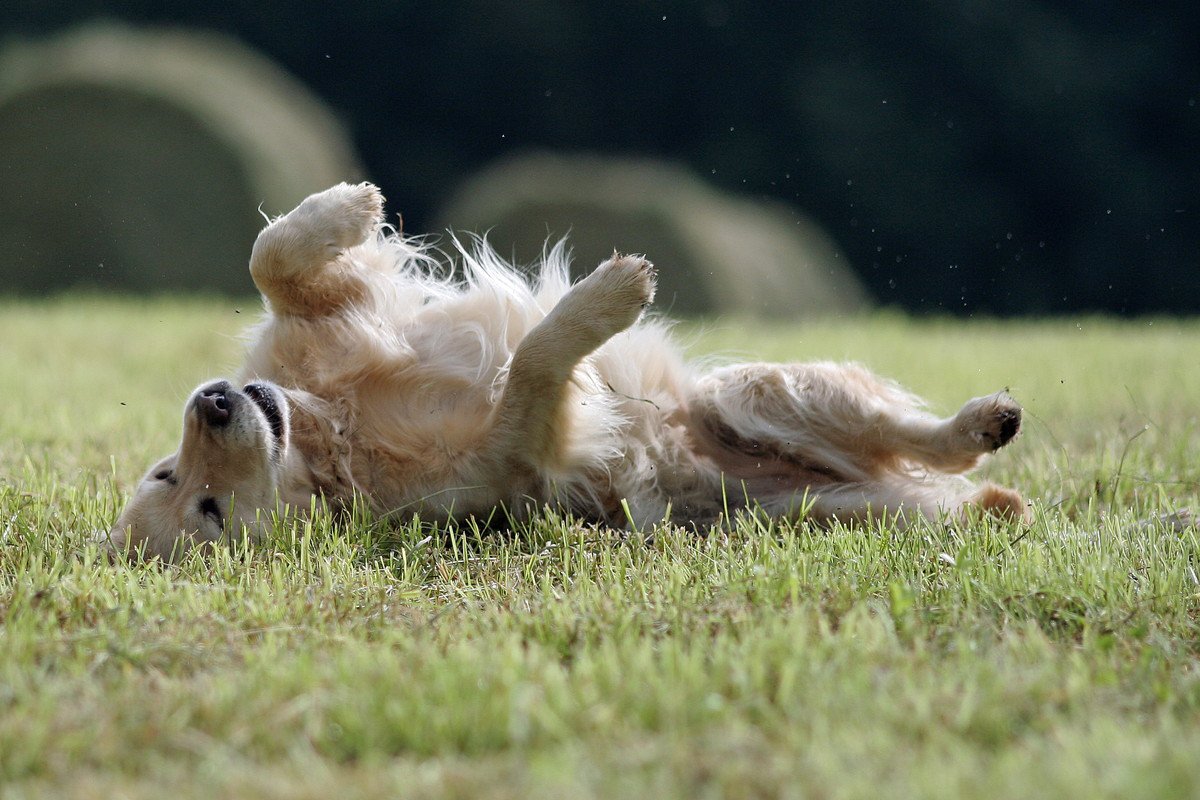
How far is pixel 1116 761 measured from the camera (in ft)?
5.82

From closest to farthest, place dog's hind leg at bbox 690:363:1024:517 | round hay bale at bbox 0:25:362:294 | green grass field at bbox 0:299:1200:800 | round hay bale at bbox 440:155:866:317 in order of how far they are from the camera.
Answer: green grass field at bbox 0:299:1200:800
dog's hind leg at bbox 690:363:1024:517
round hay bale at bbox 0:25:362:294
round hay bale at bbox 440:155:866:317

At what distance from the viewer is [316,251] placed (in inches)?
146

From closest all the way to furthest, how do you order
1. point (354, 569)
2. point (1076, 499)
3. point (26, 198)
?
point (354, 569) → point (1076, 499) → point (26, 198)

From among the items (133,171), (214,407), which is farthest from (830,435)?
(133,171)

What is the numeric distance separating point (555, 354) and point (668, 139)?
1331 cm

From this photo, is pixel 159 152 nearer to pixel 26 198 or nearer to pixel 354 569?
pixel 26 198

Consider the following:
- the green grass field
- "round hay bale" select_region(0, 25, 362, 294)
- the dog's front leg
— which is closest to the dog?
the dog's front leg

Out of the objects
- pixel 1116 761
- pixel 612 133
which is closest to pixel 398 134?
pixel 612 133

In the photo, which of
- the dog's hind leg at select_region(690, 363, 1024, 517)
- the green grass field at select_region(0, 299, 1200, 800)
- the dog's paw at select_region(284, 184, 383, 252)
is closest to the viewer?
the green grass field at select_region(0, 299, 1200, 800)

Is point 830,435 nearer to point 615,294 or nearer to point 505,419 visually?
point 615,294

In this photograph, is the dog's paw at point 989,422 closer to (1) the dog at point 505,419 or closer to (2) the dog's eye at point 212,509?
(1) the dog at point 505,419

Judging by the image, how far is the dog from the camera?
3.27 m

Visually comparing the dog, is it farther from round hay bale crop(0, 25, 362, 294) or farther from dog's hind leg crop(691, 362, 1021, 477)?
round hay bale crop(0, 25, 362, 294)

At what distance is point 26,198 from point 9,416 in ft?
23.6
